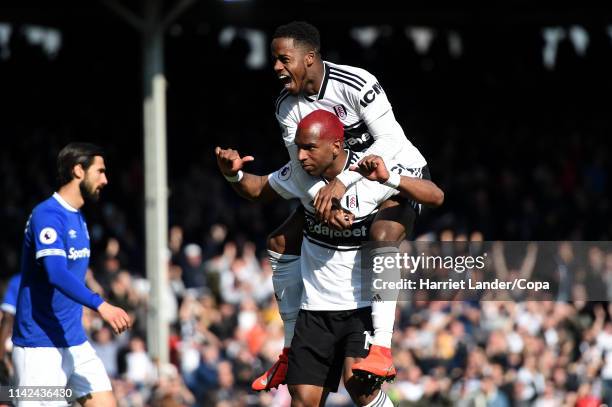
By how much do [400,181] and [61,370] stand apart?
2556 millimetres

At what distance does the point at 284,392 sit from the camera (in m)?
14.7

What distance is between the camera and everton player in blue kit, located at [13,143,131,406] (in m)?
7.70

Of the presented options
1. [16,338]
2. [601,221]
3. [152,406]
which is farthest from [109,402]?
[601,221]

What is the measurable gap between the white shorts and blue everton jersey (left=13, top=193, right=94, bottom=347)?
0.18 ft

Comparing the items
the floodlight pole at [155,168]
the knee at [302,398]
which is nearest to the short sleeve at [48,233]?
the knee at [302,398]

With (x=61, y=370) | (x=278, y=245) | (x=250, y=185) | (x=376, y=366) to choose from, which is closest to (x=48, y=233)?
(x=61, y=370)

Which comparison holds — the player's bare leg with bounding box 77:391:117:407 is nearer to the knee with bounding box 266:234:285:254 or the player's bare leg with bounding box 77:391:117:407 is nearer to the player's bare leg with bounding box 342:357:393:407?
the knee with bounding box 266:234:285:254

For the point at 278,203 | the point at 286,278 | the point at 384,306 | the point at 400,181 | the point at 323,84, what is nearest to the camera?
the point at 400,181

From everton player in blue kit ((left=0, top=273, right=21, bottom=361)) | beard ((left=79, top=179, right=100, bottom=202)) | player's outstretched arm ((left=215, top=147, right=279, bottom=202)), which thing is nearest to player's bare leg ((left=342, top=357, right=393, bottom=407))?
player's outstretched arm ((left=215, top=147, right=279, bottom=202))

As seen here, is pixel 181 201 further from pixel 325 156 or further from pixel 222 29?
pixel 325 156

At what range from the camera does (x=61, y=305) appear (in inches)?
306

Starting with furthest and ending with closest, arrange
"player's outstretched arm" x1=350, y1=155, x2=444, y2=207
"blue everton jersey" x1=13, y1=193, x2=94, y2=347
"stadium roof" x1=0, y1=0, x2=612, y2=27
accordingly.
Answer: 1. "stadium roof" x1=0, y1=0, x2=612, y2=27
2. "blue everton jersey" x1=13, y1=193, x2=94, y2=347
3. "player's outstretched arm" x1=350, y1=155, x2=444, y2=207

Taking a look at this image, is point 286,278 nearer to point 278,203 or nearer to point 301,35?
point 301,35

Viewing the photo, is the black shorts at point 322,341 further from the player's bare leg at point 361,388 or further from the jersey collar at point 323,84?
the jersey collar at point 323,84
